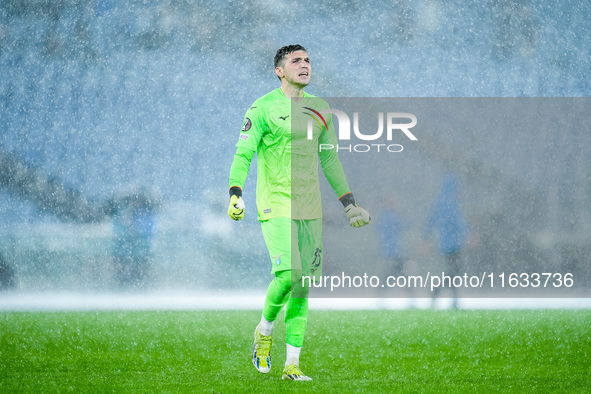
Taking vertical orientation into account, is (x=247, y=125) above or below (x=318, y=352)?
above

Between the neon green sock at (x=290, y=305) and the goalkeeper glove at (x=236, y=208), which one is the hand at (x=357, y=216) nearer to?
the neon green sock at (x=290, y=305)

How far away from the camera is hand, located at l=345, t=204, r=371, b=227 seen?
6.21 meters

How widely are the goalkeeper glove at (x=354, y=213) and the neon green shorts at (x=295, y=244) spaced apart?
10.0 inches

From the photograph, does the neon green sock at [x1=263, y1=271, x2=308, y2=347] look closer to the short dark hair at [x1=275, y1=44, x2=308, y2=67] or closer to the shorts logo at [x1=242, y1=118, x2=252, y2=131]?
the shorts logo at [x1=242, y1=118, x2=252, y2=131]

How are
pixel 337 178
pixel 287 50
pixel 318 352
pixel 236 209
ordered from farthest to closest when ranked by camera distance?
1. pixel 318 352
2. pixel 337 178
3. pixel 287 50
4. pixel 236 209

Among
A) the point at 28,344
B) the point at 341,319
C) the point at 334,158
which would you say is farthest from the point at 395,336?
the point at 28,344

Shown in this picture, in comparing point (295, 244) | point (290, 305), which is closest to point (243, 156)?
point (295, 244)

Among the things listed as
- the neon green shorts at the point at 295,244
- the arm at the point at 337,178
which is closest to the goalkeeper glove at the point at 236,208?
the neon green shorts at the point at 295,244

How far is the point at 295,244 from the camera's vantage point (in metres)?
5.91

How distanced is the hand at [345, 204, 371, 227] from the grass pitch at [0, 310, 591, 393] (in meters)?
1.17

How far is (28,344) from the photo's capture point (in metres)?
8.24

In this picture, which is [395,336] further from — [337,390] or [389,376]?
[337,390]

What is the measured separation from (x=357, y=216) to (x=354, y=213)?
1.4 inches

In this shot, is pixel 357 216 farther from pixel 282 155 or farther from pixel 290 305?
pixel 290 305
